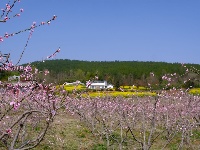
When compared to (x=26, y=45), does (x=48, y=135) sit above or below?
below

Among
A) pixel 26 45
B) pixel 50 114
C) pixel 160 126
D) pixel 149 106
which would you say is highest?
pixel 26 45

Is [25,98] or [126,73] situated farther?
[126,73]

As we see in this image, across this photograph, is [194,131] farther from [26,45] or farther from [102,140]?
[26,45]

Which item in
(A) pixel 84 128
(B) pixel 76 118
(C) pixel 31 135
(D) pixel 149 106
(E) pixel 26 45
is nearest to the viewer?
(E) pixel 26 45

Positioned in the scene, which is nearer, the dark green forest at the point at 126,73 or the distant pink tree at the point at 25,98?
the distant pink tree at the point at 25,98

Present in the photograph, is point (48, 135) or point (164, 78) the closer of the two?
point (164, 78)

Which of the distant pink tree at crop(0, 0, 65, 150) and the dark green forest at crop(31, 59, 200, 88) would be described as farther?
the dark green forest at crop(31, 59, 200, 88)

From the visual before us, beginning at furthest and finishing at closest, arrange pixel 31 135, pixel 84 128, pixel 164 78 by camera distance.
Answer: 1. pixel 84 128
2. pixel 31 135
3. pixel 164 78

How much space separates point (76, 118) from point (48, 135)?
7.50 metres

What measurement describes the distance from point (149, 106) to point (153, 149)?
5.69 m

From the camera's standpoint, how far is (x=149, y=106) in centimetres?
1888

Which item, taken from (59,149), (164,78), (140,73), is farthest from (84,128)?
(140,73)

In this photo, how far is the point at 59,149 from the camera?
12617 millimetres

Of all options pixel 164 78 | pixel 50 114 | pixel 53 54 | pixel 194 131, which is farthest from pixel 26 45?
pixel 194 131
